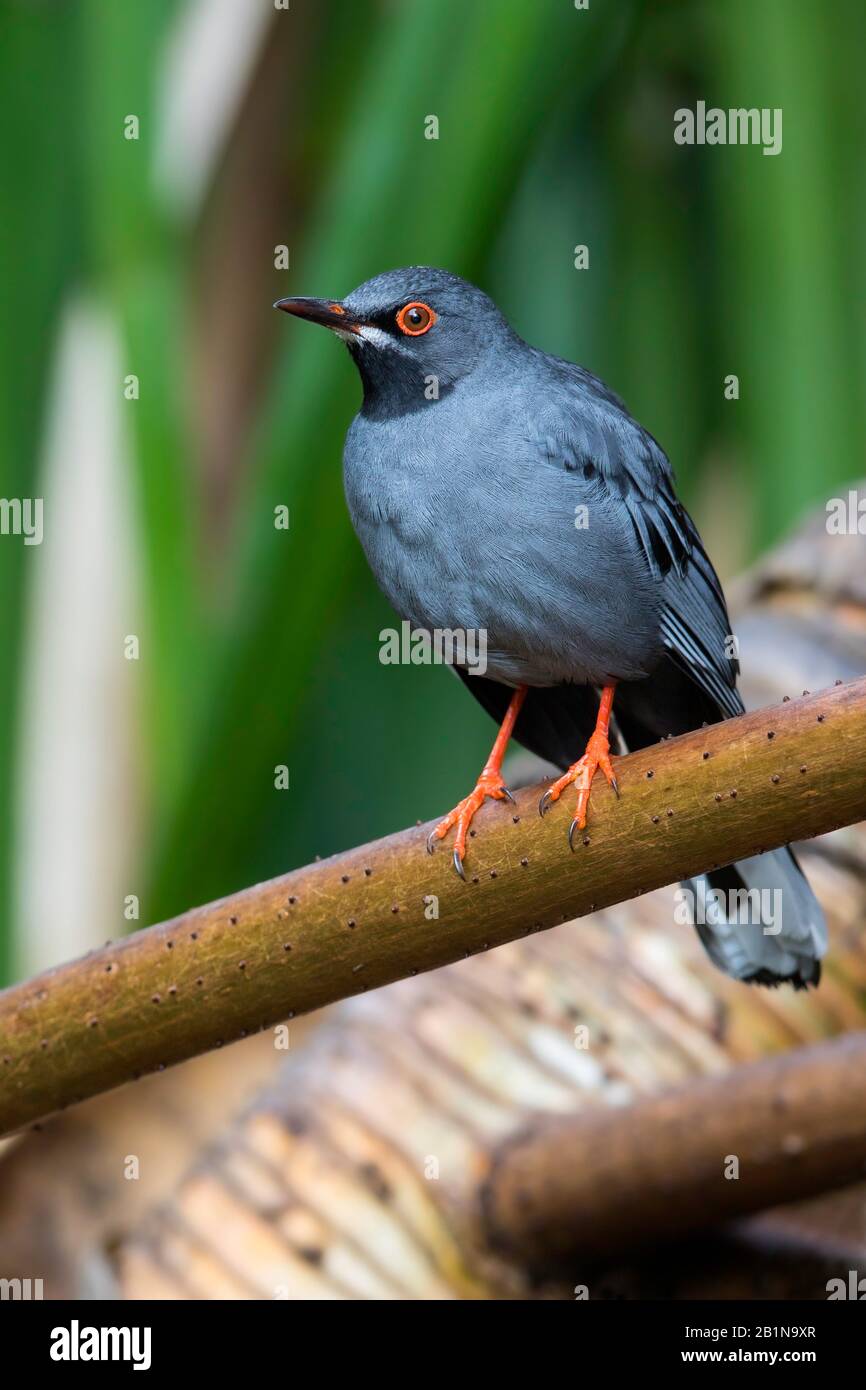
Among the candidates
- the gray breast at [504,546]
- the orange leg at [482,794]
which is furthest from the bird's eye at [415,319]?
the orange leg at [482,794]

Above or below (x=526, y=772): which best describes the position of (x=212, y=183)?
above

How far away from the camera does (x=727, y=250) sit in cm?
485

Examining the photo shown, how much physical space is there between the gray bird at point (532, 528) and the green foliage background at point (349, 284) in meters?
1.27

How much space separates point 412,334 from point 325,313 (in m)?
0.15

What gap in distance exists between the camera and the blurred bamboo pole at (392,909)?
5.77 feet

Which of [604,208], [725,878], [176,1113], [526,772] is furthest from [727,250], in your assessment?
[176,1113]

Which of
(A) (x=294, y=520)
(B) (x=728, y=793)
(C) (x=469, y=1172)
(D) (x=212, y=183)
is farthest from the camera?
(D) (x=212, y=183)

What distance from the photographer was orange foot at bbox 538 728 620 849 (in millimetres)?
1830

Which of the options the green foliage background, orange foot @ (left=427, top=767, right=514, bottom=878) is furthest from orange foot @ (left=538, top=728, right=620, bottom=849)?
the green foliage background

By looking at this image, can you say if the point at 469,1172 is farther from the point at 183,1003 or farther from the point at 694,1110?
the point at 183,1003

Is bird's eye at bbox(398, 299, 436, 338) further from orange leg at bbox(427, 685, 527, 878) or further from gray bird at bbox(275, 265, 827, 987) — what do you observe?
orange leg at bbox(427, 685, 527, 878)

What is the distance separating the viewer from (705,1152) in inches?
89.7

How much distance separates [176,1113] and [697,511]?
312cm

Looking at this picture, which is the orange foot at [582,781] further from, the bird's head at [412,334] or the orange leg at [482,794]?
the bird's head at [412,334]
